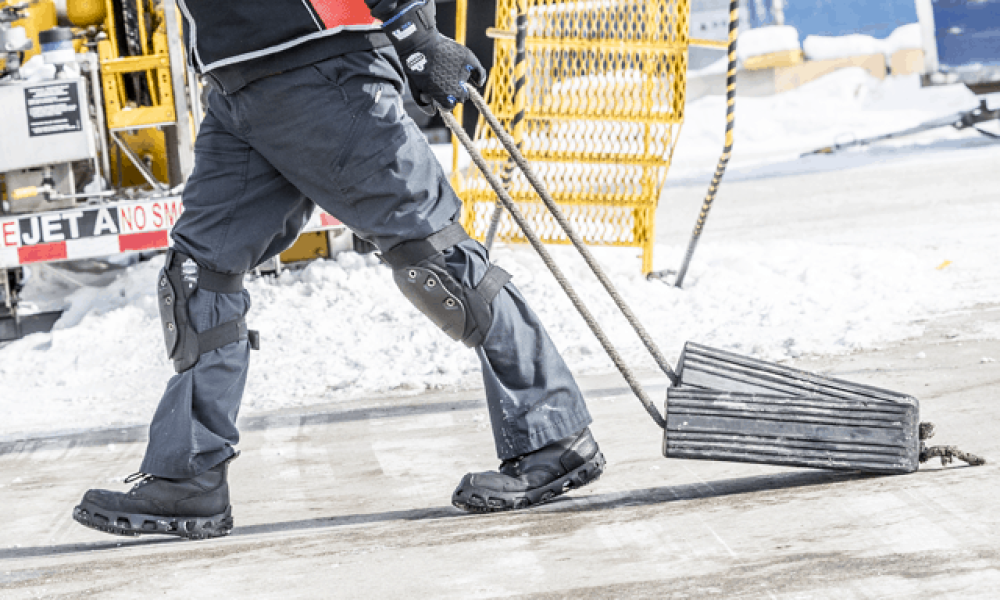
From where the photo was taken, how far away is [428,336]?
4883mm

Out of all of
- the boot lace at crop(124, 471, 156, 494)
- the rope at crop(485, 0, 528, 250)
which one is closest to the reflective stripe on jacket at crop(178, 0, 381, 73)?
the boot lace at crop(124, 471, 156, 494)

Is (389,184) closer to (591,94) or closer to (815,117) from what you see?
(591,94)

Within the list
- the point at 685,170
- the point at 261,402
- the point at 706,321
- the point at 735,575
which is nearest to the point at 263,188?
the point at 735,575

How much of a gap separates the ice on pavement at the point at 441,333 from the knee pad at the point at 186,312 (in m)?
1.59

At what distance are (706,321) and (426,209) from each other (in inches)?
103

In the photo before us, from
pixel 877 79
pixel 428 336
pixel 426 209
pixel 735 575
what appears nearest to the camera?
pixel 735 575

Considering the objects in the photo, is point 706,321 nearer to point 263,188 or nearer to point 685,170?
point 263,188

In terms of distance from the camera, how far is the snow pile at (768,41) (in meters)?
16.5

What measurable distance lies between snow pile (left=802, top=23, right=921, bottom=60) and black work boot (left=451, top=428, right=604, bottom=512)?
49.1 feet

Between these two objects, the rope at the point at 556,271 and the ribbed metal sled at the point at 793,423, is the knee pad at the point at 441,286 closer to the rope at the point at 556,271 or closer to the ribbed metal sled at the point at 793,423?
the rope at the point at 556,271

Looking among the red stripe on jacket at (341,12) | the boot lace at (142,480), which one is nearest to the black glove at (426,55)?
the red stripe on jacket at (341,12)

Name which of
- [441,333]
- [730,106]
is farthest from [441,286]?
[730,106]

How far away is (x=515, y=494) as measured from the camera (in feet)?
8.70

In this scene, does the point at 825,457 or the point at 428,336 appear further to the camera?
the point at 428,336
